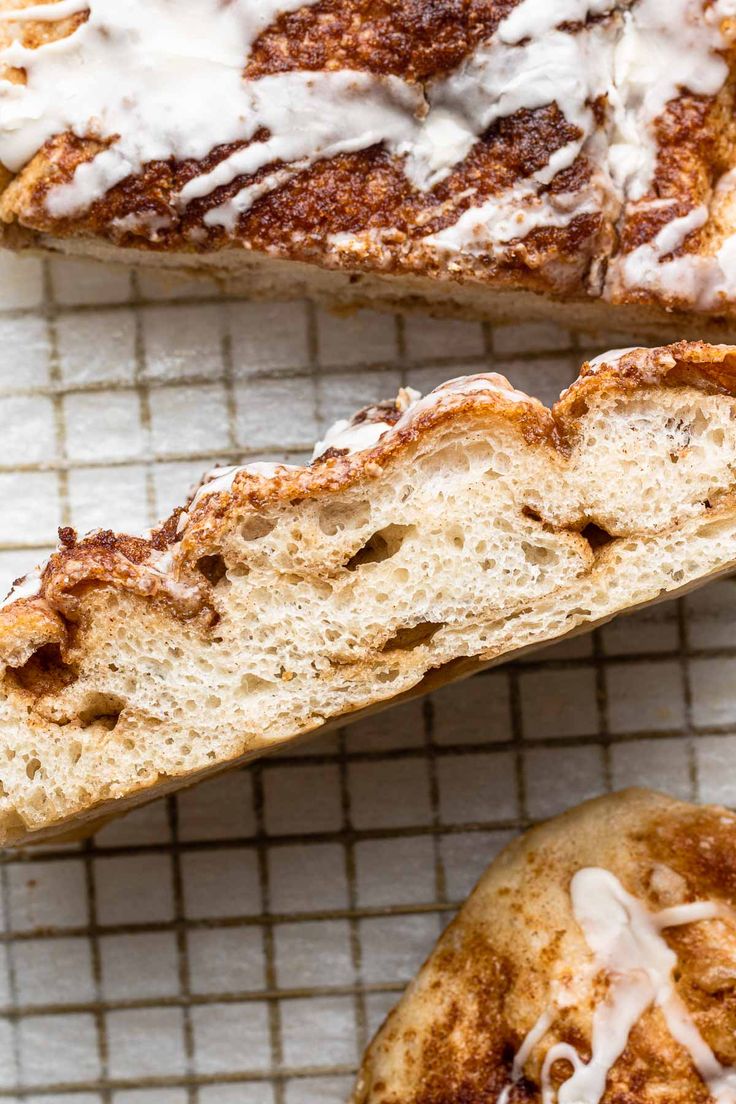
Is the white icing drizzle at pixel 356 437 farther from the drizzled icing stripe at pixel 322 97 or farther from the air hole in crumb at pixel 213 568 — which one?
the drizzled icing stripe at pixel 322 97

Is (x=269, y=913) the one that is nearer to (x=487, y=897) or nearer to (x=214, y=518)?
(x=487, y=897)

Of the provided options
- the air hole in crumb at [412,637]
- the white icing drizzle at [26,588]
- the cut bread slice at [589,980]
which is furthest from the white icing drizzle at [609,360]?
the white icing drizzle at [26,588]

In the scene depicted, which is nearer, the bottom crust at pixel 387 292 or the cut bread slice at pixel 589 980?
the cut bread slice at pixel 589 980

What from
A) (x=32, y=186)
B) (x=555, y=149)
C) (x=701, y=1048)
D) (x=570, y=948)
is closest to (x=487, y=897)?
(x=570, y=948)

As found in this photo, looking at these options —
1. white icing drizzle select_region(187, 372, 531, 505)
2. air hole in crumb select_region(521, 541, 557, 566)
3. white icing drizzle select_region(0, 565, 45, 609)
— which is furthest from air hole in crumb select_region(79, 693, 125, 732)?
air hole in crumb select_region(521, 541, 557, 566)

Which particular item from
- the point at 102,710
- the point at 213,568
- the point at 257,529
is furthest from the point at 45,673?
the point at 257,529

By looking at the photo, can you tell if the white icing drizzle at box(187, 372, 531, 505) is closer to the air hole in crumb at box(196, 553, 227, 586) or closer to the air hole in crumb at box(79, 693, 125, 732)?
the air hole in crumb at box(196, 553, 227, 586)

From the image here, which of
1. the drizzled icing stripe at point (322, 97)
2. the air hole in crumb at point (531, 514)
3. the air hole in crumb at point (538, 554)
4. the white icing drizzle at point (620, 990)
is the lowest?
the white icing drizzle at point (620, 990)
